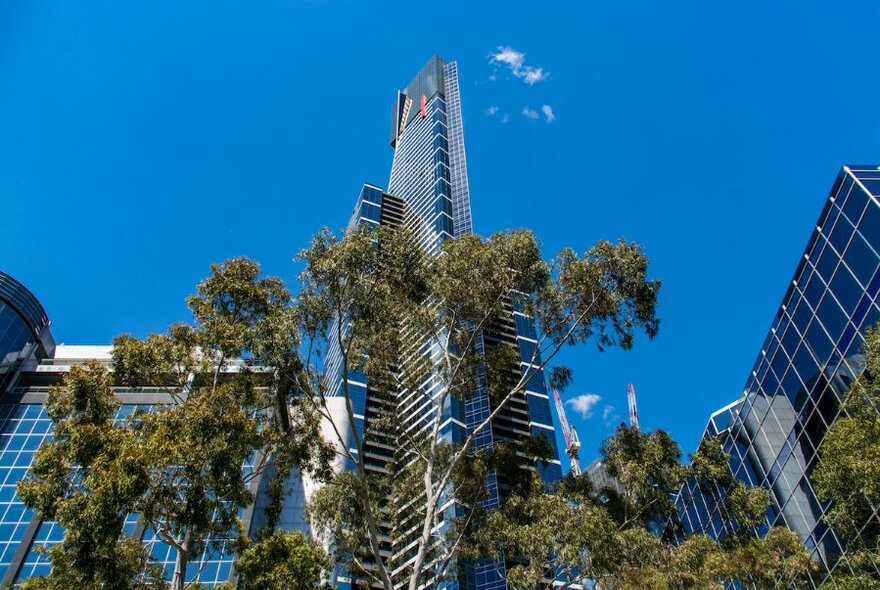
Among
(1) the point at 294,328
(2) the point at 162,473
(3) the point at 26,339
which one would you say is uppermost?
(3) the point at 26,339

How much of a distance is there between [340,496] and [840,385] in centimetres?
2227

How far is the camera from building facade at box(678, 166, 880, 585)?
83.7 ft

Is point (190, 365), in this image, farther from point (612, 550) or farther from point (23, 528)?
point (23, 528)

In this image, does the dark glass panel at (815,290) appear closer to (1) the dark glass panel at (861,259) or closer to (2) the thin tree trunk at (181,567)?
(1) the dark glass panel at (861,259)

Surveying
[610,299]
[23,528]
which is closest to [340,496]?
[610,299]

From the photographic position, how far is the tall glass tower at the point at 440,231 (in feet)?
233

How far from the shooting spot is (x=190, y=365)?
19.4 m

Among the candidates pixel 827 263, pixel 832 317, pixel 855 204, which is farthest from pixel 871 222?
pixel 832 317

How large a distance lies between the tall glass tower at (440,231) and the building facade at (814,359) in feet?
44.6

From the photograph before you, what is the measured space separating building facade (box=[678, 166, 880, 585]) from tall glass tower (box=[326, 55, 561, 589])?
13590mm

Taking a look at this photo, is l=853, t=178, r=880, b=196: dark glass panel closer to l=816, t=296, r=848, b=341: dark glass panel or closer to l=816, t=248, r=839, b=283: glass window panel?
l=816, t=248, r=839, b=283: glass window panel

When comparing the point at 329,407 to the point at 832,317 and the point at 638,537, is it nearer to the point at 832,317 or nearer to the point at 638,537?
the point at 638,537

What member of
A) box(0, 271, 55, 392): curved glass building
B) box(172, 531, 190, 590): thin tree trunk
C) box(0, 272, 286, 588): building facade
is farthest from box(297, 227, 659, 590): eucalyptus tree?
box(0, 271, 55, 392): curved glass building

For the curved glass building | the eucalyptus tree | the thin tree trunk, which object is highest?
the curved glass building
